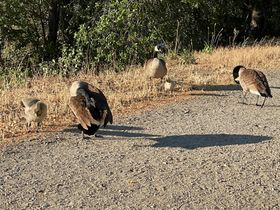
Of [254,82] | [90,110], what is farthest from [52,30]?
[90,110]

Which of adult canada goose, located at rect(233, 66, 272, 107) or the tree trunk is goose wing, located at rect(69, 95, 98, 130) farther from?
the tree trunk

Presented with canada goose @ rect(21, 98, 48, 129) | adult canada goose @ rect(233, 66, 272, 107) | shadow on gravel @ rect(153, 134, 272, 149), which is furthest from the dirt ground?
adult canada goose @ rect(233, 66, 272, 107)

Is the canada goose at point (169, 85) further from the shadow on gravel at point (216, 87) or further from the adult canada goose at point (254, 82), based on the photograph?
the adult canada goose at point (254, 82)

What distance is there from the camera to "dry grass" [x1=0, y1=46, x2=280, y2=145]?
827 centimetres

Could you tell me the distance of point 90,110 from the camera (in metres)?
6.88

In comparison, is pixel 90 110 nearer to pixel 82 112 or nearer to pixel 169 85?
pixel 82 112

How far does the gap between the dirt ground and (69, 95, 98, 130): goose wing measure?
398 mm

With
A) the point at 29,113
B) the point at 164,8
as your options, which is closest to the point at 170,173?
the point at 29,113

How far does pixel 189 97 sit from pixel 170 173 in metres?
4.15

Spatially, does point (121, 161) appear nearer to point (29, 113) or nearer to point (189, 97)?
point (29, 113)

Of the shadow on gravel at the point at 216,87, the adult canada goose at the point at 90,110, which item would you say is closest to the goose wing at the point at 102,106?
the adult canada goose at the point at 90,110

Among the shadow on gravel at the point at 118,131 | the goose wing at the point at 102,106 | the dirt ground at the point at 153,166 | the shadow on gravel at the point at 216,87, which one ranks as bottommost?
the dirt ground at the point at 153,166

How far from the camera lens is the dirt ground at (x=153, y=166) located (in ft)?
18.1

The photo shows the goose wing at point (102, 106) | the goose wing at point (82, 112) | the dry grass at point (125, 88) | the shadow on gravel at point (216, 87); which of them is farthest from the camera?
the shadow on gravel at point (216, 87)
